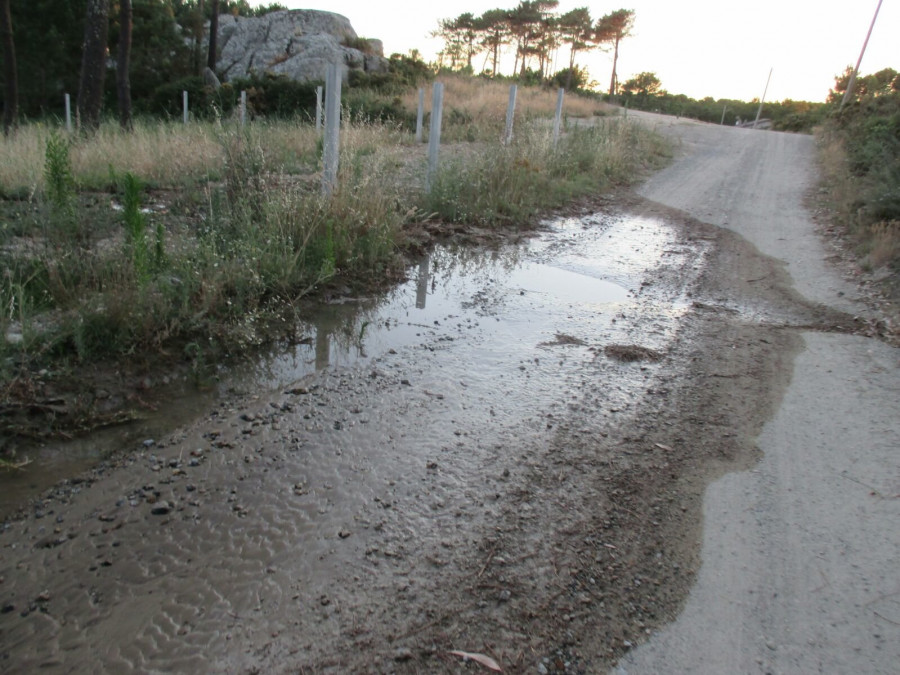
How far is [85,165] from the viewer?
9695 mm

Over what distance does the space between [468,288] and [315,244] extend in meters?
1.63

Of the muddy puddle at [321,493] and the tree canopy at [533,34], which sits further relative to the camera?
the tree canopy at [533,34]

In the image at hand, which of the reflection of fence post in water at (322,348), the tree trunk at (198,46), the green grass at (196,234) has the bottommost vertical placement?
the reflection of fence post in water at (322,348)

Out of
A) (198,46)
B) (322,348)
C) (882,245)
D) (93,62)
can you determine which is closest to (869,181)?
(882,245)

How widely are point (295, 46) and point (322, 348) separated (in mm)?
31505

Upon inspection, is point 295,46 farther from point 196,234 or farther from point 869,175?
point 196,234

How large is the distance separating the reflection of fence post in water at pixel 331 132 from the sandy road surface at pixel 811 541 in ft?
16.0

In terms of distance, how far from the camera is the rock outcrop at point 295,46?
29.7 meters

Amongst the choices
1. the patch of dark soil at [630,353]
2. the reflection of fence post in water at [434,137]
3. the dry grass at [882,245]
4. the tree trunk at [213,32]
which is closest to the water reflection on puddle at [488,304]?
the patch of dark soil at [630,353]

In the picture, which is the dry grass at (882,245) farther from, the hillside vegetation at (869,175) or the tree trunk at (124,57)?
the tree trunk at (124,57)

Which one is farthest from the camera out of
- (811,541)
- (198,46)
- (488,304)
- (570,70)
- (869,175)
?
(570,70)

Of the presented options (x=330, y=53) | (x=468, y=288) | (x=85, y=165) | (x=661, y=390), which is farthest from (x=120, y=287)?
(x=330, y=53)

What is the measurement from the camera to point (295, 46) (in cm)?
3122

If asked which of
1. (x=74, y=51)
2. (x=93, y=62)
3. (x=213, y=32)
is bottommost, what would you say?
(x=93, y=62)
